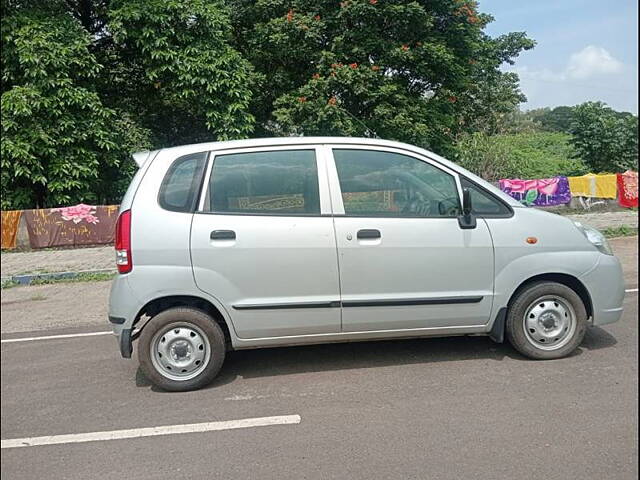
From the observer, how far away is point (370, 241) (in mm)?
3900

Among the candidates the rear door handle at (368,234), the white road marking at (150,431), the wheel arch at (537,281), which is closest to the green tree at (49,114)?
the white road marking at (150,431)

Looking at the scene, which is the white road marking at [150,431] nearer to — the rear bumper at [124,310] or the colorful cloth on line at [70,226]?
the rear bumper at [124,310]

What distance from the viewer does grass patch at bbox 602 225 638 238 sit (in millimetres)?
11156

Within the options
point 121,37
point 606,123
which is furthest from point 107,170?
point 606,123

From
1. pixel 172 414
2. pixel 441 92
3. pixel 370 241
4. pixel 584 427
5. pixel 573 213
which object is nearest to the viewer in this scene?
pixel 584 427

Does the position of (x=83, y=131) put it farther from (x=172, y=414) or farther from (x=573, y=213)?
(x=573, y=213)

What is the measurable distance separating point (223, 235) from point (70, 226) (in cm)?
956

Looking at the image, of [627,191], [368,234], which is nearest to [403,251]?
[368,234]

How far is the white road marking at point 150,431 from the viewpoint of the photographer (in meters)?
3.22

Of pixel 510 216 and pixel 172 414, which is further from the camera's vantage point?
pixel 510 216

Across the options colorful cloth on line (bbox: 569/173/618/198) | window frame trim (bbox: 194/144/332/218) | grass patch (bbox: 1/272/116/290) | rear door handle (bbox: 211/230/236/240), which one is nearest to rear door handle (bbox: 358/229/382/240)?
window frame trim (bbox: 194/144/332/218)

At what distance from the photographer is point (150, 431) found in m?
3.34

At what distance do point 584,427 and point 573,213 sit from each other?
39.0ft

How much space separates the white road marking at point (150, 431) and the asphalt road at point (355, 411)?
0.05 meters
